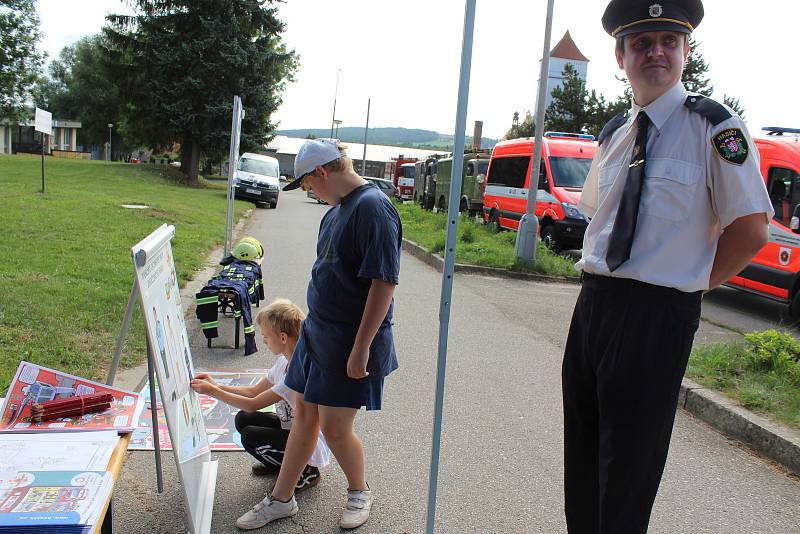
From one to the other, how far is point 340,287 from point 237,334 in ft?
12.1

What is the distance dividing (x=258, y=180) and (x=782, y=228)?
20.0m

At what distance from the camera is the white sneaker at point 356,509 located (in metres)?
3.31

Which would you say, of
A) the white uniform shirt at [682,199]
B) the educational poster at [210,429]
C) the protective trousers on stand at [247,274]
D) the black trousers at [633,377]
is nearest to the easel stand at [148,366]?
the educational poster at [210,429]

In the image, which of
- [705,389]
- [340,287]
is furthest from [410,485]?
[705,389]

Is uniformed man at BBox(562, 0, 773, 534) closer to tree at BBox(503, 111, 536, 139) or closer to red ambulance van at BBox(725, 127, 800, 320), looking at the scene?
red ambulance van at BBox(725, 127, 800, 320)

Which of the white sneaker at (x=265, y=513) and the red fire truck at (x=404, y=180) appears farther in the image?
the red fire truck at (x=404, y=180)

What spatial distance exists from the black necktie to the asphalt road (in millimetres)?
1823

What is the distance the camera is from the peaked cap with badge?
7.07 ft

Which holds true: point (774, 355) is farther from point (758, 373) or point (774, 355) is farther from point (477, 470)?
point (477, 470)

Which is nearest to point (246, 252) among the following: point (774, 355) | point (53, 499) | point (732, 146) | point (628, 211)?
point (774, 355)

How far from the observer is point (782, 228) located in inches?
387

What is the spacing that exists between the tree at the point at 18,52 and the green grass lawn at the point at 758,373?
62.0ft

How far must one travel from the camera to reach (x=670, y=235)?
2146mm

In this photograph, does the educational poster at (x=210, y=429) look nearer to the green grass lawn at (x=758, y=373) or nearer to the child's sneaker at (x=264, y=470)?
the child's sneaker at (x=264, y=470)
